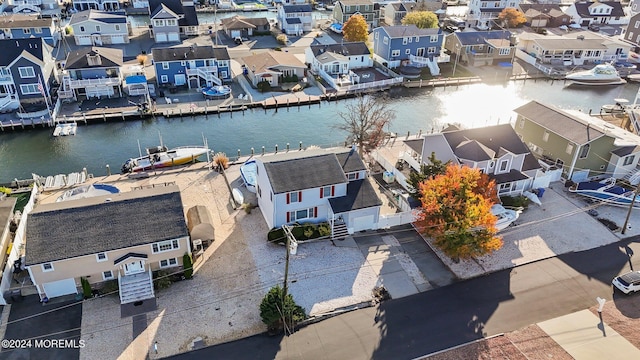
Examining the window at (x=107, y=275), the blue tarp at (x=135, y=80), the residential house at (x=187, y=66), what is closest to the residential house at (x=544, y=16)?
the residential house at (x=187, y=66)

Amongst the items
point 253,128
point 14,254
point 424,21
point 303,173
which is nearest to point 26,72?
point 253,128

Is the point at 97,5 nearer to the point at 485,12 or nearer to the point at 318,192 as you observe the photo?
the point at 485,12

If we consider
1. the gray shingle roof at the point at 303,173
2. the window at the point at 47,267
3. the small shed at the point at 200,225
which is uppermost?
the gray shingle roof at the point at 303,173

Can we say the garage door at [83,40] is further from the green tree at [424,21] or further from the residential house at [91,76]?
the green tree at [424,21]

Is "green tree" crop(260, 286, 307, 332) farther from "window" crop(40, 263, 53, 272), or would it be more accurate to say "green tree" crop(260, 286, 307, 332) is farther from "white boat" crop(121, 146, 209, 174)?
"white boat" crop(121, 146, 209, 174)

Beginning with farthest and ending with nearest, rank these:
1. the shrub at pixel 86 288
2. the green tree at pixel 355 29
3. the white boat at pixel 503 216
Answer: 1. the green tree at pixel 355 29
2. the white boat at pixel 503 216
3. the shrub at pixel 86 288

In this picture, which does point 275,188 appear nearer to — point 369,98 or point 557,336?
point 557,336
